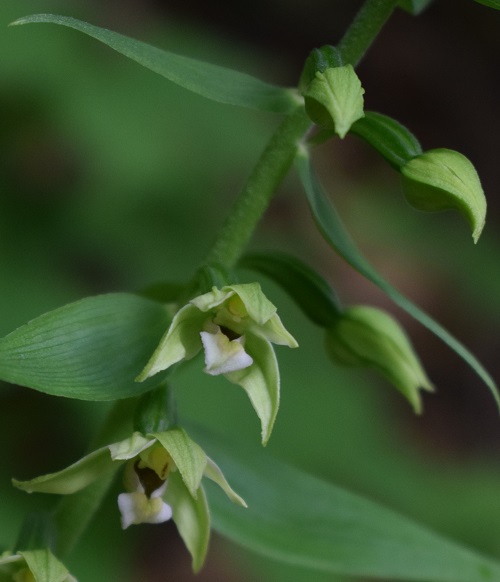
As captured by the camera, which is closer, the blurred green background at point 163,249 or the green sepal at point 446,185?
the green sepal at point 446,185

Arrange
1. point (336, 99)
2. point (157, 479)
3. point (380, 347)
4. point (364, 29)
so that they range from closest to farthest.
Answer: point (336, 99)
point (157, 479)
point (364, 29)
point (380, 347)

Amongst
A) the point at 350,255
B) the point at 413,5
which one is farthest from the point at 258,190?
the point at 413,5

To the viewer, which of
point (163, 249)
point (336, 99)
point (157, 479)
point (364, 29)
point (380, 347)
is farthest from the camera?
point (163, 249)

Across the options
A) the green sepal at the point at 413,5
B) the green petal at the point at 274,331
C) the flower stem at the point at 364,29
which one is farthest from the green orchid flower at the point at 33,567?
the green sepal at the point at 413,5

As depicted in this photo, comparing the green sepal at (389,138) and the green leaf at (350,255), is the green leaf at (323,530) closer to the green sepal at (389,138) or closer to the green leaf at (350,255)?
the green leaf at (350,255)

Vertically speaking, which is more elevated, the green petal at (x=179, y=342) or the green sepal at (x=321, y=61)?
the green sepal at (x=321, y=61)

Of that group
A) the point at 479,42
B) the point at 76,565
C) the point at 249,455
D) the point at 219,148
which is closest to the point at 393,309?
the point at 219,148

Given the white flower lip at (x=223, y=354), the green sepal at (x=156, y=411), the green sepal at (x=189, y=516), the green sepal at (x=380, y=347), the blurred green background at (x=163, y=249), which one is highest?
the white flower lip at (x=223, y=354)

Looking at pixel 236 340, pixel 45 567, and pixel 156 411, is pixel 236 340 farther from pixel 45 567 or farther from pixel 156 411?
pixel 45 567
